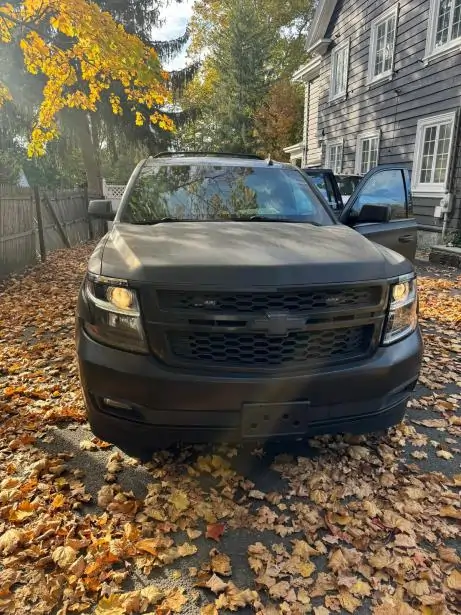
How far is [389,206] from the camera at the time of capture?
389cm

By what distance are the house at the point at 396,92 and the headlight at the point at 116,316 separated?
993 cm

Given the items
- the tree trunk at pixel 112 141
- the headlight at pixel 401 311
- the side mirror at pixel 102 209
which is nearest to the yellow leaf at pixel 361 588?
the headlight at pixel 401 311

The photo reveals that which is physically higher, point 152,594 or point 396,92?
point 396,92

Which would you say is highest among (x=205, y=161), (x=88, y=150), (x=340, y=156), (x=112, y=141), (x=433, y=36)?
(x=433, y=36)

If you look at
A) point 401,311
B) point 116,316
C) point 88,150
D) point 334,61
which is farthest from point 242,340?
point 334,61

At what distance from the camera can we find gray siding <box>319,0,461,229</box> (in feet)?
34.4

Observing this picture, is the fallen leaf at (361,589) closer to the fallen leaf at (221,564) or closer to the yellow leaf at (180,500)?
the fallen leaf at (221,564)

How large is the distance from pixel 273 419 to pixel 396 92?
1271 centimetres

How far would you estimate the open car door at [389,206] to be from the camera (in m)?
4.07

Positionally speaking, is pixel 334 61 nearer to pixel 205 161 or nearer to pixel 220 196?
pixel 205 161

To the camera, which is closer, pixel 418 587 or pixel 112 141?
pixel 418 587

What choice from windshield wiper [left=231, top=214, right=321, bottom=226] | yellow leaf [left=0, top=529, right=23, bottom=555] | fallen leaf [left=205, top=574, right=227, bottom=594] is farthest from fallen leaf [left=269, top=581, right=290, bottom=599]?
windshield wiper [left=231, top=214, right=321, bottom=226]

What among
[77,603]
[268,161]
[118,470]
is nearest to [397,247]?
[268,161]

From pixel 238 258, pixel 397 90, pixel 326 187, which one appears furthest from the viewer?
pixel 397 90
